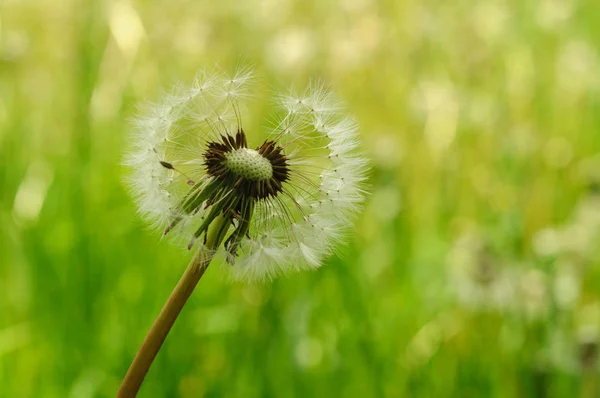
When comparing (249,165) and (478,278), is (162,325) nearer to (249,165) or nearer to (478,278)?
(249,165)

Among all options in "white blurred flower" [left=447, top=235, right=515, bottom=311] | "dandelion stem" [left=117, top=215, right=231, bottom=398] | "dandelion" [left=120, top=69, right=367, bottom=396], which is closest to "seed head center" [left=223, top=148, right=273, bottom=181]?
"dandelion" [left=120, top=69, right=367, bottom=396]

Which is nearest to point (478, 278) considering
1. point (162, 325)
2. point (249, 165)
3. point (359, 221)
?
point (359, 221)

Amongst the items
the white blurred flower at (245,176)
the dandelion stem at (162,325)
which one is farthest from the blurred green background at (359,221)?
the dandelion stem at (162,325)

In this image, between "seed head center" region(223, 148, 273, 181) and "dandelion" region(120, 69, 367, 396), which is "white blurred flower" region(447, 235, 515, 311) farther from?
"seed head center" region(223, 148, 273, 181)

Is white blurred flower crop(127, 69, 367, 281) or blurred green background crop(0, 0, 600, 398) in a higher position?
blurred green background crop(0, 0, 600, 398)

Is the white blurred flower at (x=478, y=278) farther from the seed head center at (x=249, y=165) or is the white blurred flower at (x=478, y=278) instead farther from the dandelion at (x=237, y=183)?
the seed head center at (x=249, y=165)

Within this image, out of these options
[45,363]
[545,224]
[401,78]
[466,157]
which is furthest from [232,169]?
[401,78]
